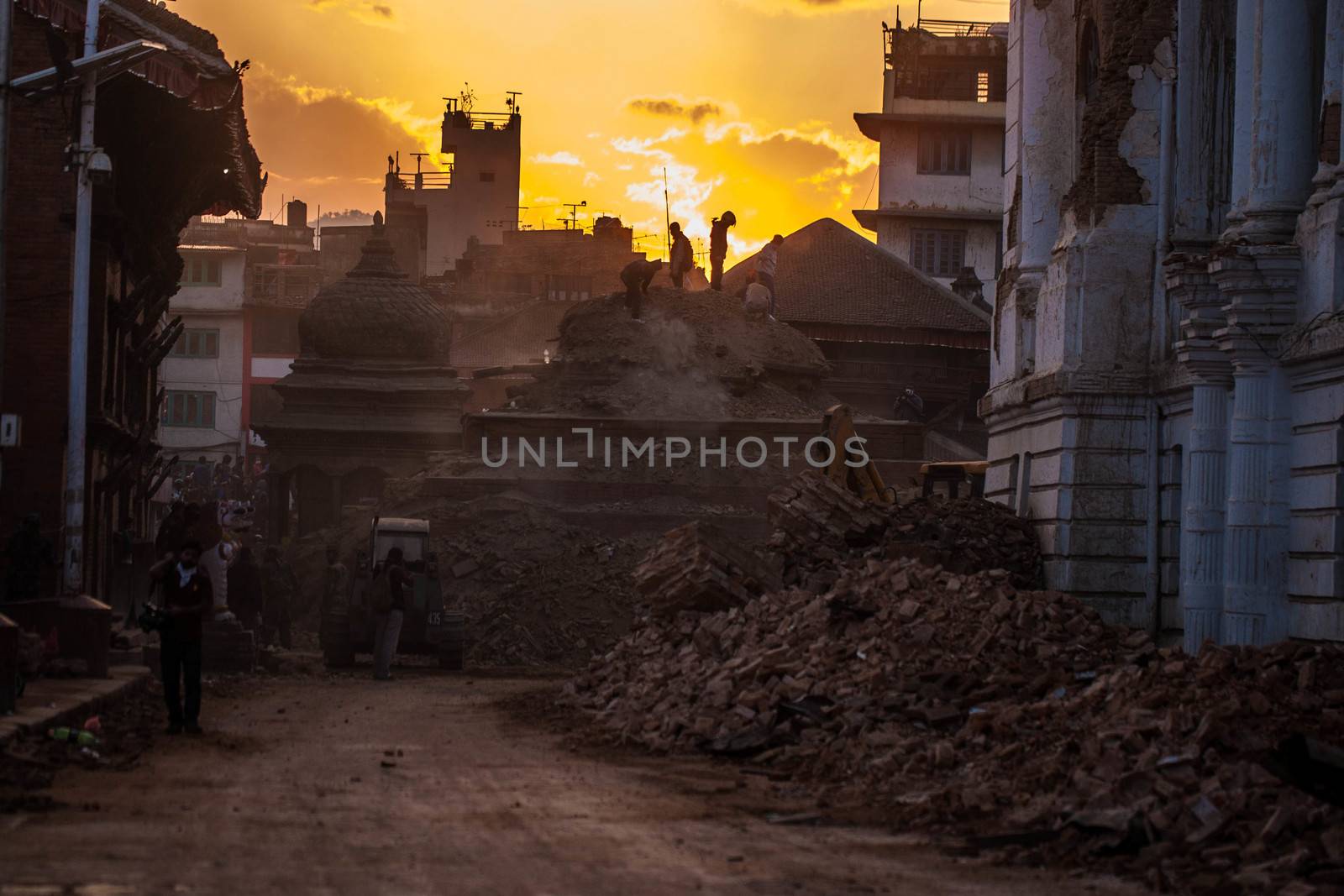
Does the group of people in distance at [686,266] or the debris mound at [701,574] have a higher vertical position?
the group of people in distance at [686,266]

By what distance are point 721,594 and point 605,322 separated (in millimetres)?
31203

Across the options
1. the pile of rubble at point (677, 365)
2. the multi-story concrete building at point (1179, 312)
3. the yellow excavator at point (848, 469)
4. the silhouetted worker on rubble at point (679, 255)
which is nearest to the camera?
the multi-story concrete building at point (1179, 312)

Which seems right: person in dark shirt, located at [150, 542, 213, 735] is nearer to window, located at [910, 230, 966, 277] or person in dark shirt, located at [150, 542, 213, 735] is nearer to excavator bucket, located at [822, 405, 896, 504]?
excavator bucket, located at [822, 405, 896, 504]

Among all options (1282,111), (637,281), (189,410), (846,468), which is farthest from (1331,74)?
(189,410)

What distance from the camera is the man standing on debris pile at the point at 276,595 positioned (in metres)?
34.1

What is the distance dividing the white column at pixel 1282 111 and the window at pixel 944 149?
70.3 meters

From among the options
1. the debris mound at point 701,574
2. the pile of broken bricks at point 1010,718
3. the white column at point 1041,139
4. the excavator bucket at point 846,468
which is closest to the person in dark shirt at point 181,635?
the pile of broken bricks at point 1010,718

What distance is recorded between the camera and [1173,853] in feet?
34.0

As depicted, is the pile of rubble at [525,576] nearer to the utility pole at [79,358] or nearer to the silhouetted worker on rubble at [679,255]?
the utility pole at [79,358]

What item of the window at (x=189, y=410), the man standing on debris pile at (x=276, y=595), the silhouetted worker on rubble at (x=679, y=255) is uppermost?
the silhouetted worker on rubble at (x=679, y=255)

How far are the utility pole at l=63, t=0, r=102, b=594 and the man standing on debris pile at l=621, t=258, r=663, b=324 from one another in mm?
28160

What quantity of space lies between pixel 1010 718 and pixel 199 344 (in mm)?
77760

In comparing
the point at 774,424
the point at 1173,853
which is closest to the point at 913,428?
the point at 774,424

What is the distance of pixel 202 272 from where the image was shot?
8812 centimetres
